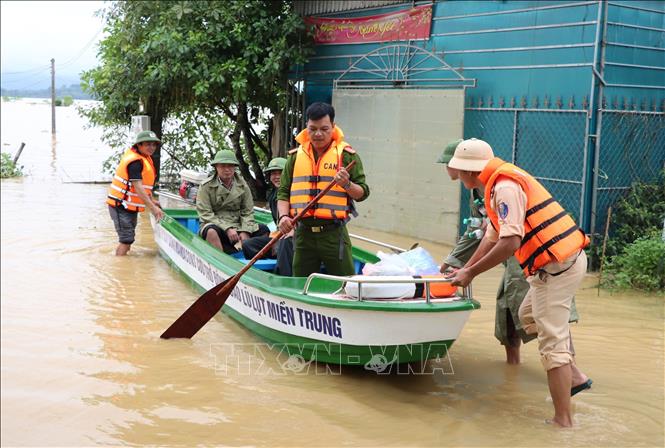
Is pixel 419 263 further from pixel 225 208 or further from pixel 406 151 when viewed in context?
pixel 406 151

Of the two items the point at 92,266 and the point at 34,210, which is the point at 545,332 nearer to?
the point at 92,266

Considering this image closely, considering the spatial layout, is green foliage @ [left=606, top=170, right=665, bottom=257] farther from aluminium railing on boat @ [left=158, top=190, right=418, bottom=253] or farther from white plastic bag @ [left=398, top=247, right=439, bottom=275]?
white plastic bag @ [left=398, top=247, right=439, bottom=275]

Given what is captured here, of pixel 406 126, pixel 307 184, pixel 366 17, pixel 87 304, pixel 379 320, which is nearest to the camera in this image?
pixel 379 320

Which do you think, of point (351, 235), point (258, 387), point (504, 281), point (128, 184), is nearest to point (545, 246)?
point (504, 281)

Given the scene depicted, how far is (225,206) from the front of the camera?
8.54 meters

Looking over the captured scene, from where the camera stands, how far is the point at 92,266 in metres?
9.66

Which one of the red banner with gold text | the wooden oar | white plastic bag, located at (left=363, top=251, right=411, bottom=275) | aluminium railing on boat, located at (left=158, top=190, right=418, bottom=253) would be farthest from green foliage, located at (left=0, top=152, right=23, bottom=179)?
white plastic bag, located at (left=363, top=251, right=411, bottom=275)

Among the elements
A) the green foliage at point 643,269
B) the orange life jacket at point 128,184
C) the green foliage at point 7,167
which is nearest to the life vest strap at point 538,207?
the green foliage at point 643,269

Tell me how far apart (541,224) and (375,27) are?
8.59m

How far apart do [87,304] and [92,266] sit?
6.16 ft

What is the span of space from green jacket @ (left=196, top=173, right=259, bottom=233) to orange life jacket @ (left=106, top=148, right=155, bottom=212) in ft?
4.69

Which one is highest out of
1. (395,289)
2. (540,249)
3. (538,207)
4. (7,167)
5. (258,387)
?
(538,207)

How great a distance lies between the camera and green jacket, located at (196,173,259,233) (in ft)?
27.6

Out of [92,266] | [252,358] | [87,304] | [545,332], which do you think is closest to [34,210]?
[92,266]
